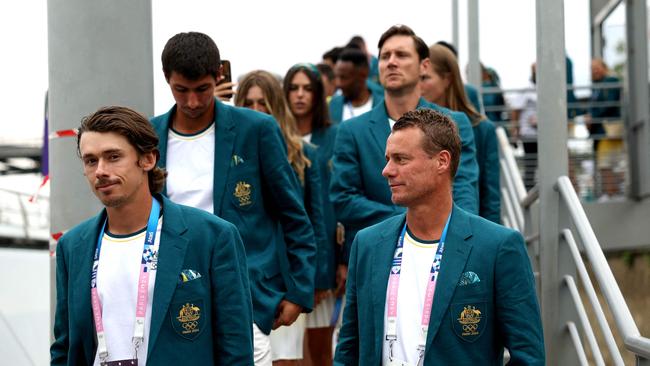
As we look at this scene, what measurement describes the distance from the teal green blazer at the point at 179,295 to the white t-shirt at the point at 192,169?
1.21 metres

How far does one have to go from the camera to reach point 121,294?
4957 millimetres

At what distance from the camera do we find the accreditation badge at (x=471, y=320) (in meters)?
5.03

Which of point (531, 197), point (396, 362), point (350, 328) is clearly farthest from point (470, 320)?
point (531, 197)

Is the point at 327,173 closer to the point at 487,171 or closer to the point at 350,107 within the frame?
the point at 350,107

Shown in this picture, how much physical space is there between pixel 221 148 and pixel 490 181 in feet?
10.1

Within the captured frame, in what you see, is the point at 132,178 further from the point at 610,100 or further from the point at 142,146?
the point at 610,100

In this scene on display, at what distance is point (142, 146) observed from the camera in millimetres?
5086

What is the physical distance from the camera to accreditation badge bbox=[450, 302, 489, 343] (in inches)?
198

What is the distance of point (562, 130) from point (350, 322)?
4210mm

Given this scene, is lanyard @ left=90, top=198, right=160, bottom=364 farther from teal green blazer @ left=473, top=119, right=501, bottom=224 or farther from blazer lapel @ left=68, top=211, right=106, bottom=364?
teal green blazer @ left=473, top=119, right=501, bottom=224

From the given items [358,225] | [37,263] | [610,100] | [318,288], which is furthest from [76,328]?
[610,100]

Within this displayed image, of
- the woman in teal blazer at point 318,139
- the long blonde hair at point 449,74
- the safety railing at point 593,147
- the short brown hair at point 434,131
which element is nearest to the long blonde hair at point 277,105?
the woman in teal blazer at point 318,139

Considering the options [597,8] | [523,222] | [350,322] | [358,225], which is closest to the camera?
[350,322]

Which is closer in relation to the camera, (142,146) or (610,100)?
(142,146)
